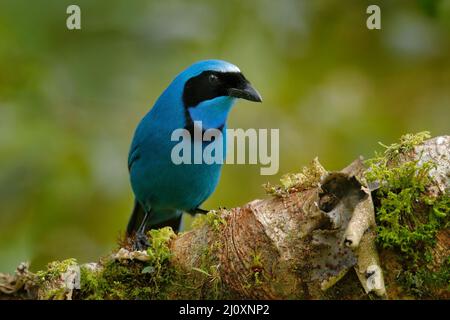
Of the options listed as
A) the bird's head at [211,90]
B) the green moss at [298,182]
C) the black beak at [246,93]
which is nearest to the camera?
the green moss at [298,182]

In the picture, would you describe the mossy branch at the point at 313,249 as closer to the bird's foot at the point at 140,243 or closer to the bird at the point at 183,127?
the bird's foot at the point at 140,243

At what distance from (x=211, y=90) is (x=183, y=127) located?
33 cm

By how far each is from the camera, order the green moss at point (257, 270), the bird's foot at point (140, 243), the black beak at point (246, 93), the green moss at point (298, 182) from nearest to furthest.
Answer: the green moss at point (257, 270) → the green moss at point (298, 182) → the bird's foot at point (140, 243) → the black beak at point (246, 93)

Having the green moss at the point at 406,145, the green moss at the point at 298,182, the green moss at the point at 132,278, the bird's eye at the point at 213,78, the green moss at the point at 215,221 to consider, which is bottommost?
the green moss at the point at 132,278

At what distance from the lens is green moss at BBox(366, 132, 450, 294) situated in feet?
8.43

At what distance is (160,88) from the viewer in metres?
6.06

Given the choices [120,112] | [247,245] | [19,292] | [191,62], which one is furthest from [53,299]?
[120,112]

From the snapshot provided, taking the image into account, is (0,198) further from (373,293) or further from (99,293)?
(373,293)

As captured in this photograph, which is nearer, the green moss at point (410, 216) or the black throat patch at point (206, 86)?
the green moss at point (410, 216)

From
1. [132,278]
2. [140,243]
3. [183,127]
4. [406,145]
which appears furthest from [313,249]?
[183,127]

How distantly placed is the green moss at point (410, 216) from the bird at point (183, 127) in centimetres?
206

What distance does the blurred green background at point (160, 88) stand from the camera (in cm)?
487

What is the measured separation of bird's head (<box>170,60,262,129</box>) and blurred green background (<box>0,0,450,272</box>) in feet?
1.18

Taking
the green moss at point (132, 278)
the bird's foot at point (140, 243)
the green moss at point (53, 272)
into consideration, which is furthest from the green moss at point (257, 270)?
the bird's foot at point (140, 243)
